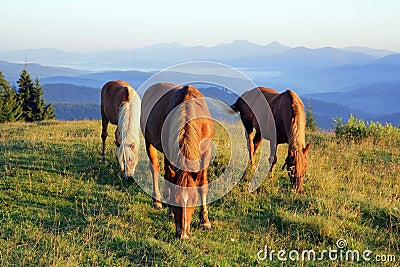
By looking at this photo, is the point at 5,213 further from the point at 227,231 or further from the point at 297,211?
the point at 297,211

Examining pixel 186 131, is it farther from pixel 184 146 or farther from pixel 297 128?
pixel 297 128

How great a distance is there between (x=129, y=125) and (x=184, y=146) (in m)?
2.96

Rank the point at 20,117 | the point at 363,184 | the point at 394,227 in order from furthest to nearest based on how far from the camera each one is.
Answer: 1. the point at 20,117
2. the point at 363,184
3. the point at 394,227

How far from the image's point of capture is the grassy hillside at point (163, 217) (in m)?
5.15

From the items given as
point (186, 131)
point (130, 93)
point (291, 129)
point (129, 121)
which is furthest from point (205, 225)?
point (130, 93)

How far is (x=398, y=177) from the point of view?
30.2ft

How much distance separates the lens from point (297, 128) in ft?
24.7

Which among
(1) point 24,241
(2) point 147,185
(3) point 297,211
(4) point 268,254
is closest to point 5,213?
(1) point 24,241

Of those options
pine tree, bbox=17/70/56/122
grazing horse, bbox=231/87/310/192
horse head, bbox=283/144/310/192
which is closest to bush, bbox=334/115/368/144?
grazing horse, bbox=231/87/310/192

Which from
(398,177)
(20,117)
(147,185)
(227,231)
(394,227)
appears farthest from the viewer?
(20,117)

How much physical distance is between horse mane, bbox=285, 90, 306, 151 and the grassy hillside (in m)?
1.05

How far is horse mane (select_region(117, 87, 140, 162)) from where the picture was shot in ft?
25.0

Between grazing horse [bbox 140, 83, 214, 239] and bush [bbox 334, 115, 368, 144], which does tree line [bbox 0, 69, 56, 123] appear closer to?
bush [bbox 334, 115, 368, 144]

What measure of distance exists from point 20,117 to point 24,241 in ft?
118
